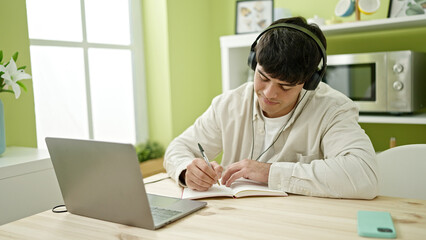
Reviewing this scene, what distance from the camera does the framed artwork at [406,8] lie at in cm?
229

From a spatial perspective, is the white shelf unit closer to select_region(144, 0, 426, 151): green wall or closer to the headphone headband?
select_region(144, 0, 426, 151): green wall

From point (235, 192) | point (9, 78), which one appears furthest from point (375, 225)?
point (9, 78)

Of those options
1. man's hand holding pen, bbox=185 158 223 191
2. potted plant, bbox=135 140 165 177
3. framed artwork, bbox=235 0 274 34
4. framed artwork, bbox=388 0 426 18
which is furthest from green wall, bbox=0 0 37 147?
framed artwork, bbox=388 0 426 18

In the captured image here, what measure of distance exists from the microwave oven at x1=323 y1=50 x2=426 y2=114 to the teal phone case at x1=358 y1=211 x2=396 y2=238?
133 cm

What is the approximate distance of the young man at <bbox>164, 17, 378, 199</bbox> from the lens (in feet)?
4.27

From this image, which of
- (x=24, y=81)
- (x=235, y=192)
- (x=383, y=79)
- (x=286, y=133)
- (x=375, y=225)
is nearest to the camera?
(x=375, y=225)

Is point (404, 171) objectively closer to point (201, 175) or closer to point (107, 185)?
point (201, 175)

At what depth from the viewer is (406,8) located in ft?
7.82

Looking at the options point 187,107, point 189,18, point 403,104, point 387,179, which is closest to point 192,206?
point 387,179

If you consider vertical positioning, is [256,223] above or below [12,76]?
below

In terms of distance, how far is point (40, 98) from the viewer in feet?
8.08

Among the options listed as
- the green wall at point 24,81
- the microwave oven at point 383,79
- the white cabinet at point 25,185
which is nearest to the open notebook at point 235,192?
the white cabinet at point 25,185

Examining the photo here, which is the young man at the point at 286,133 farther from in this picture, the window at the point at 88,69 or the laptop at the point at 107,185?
the window at the point at 88,69

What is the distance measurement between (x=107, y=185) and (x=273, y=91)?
663 mm
